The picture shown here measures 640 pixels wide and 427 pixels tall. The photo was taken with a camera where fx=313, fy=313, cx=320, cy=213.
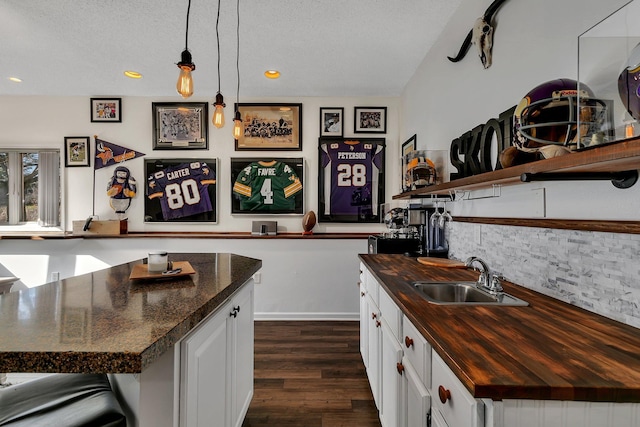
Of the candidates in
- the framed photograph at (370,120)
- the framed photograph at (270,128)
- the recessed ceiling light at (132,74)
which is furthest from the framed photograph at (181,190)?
the framed photograph at (370,120)

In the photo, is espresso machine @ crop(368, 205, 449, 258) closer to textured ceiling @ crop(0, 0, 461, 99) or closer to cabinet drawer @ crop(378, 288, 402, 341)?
cabinet drawer @ crop(378, 288, 402, 341)

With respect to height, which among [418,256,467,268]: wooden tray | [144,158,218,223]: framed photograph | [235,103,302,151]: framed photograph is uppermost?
[235,103,302,151]: framed photograph

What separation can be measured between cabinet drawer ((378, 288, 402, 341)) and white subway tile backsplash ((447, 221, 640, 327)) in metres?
0.63

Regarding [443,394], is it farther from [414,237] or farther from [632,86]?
[414,237]

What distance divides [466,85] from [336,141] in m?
1.75

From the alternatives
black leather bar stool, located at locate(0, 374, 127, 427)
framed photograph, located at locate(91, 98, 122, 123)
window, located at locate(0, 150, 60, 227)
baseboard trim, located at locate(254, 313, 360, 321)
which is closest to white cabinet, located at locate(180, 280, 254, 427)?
black leather bar stool, located at locate(0, 374, 127, 427)

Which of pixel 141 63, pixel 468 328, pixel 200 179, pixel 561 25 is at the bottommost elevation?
pixel 468 328

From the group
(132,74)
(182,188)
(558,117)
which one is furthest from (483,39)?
(182,188)

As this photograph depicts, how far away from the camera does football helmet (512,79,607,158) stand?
839mm

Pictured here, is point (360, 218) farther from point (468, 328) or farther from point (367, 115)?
point (468, 328)

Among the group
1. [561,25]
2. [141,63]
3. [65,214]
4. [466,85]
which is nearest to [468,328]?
[561,25]

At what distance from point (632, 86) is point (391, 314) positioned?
115 cm

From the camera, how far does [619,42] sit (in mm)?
885

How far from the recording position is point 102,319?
3.00 ft
